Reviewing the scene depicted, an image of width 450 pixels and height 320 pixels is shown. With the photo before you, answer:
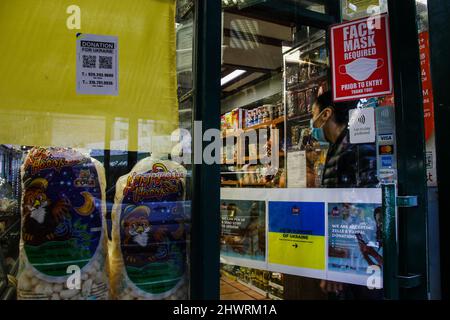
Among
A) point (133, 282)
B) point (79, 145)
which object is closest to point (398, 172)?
point (133, 282)

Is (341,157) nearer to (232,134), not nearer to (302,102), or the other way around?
(302,102)

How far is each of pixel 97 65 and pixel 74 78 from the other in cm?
9

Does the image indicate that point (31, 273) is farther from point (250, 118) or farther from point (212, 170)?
point (250, 118)

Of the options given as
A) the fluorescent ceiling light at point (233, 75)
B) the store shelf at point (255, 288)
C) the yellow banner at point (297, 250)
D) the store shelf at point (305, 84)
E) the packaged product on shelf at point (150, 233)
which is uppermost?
the fluorescent ceiling light at point (233, 75)

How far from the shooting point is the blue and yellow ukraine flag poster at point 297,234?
195 cm

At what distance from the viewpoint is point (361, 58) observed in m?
1.90

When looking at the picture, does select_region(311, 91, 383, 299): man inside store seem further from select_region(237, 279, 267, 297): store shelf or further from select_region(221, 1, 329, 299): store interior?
select_region(237, 279, 267, 297): store shelf

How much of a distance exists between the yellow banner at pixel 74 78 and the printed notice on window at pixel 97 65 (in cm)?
2

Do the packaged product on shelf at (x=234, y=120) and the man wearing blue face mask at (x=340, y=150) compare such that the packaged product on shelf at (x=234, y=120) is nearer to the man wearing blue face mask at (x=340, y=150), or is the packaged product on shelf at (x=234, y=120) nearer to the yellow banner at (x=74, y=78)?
the man wearing blue face mask at (x=340, y=150)

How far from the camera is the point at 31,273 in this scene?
114 cm

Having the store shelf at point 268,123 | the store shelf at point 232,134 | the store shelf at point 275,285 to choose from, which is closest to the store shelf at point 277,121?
the store shelf at point 268,123

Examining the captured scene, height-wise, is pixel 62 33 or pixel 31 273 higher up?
pixel 62 33

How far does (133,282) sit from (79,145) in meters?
0.49

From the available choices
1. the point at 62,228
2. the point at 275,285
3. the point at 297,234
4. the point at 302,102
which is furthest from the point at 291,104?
the point at 62,228
